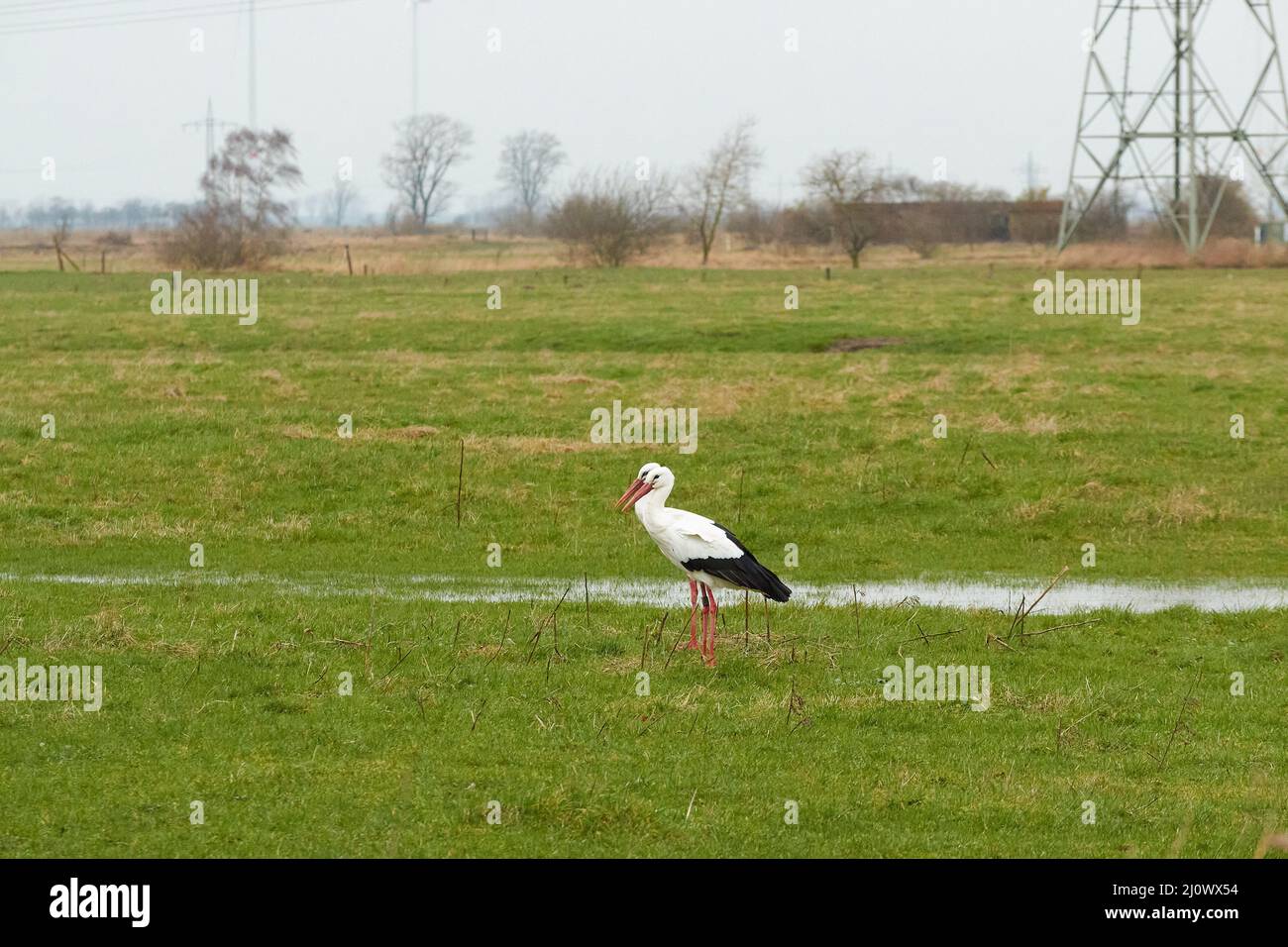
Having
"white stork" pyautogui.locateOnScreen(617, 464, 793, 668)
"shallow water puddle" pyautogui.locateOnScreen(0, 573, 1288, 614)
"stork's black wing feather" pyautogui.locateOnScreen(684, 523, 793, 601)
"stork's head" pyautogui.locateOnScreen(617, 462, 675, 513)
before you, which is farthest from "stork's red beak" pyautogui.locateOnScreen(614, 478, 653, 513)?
"shallow water puddle" pyautogui.locateOnScreen(0, 573, 1288, 614)

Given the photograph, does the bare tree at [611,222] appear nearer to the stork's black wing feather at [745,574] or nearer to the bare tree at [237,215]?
the bare tree at [237,215]

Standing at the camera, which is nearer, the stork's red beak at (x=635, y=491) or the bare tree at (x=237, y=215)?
the stork's red beak at (x=635, y=491)

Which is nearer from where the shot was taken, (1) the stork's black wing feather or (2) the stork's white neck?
(1) the stork's black wing feather

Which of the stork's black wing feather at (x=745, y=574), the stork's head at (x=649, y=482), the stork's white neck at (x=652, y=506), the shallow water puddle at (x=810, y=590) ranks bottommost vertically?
the shallow water puddle at (x=810, y=590)

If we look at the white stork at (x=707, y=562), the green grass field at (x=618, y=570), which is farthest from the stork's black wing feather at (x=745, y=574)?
the green grass field at (x=618, y=570)

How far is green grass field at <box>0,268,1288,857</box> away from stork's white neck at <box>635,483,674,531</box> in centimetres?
120

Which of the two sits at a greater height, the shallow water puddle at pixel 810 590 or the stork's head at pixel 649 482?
the stork's head at pixel 649 482

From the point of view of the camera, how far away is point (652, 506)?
1586cm

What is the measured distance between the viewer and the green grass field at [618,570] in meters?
10.7

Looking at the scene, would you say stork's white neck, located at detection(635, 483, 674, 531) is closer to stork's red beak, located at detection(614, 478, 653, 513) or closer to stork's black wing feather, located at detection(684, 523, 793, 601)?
stork's red beak, located at detection(614, 478, 653, 513)

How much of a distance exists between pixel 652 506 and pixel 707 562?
3.41ft

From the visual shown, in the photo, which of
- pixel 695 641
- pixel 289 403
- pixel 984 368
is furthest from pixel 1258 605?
pixel 289 403

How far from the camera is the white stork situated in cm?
1491

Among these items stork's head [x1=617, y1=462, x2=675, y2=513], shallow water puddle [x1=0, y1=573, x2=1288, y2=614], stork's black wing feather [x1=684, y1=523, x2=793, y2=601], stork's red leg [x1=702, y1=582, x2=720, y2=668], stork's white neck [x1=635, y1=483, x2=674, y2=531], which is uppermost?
stork's head [x1=617, y1=462, x2=675, y2=513]
